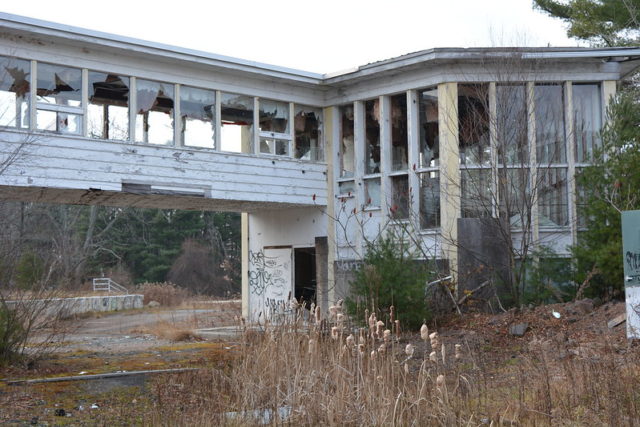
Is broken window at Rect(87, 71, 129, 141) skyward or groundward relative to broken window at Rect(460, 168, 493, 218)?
skyward

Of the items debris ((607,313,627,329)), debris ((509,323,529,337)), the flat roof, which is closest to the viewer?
debris ((607,313,627,329))

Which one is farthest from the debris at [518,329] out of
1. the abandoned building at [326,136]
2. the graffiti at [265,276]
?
the graffiti at [265,276]

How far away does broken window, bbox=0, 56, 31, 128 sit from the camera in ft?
47.4

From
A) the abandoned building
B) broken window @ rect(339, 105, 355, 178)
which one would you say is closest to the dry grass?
the abandoned building

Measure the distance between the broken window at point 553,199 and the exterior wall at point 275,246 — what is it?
5431 mm

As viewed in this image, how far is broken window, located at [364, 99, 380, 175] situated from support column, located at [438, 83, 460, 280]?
1.99 meters

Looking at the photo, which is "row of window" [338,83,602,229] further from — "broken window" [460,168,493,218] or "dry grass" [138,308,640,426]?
"dry grass" [138,308,640,426]

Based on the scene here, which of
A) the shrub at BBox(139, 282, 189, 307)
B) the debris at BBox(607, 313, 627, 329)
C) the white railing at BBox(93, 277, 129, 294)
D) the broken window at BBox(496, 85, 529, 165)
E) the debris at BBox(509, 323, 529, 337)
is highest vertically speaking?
the broken window at BBox(496, 85, 529, 165)

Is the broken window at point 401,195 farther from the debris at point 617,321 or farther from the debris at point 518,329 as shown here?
the debris at point 617,321

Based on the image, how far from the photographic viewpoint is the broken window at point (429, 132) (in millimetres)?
17672

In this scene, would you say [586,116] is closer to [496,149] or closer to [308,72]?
[496,149]

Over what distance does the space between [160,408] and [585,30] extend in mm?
22002

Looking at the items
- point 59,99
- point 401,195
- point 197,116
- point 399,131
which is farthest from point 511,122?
point 59,99

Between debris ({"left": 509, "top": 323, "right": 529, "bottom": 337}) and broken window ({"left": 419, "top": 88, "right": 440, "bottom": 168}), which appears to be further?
broken window ({"left": 419, "top": 88, "right": 440, "bottom": 168})
